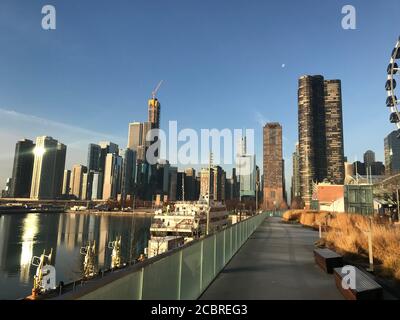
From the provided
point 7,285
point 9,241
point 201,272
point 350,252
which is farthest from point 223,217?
point 201,272

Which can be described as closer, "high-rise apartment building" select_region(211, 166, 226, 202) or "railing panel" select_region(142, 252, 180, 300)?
"railing panel" select_region(142, 252, 180, 300)

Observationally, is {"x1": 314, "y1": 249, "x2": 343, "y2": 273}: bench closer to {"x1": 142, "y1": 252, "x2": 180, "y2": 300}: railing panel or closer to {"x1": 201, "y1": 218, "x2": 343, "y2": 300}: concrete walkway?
{"x1": 201, "y1": 218, "x2": 343, "y2": 300}: concrete walkway

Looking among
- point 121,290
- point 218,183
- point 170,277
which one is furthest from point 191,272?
point 218,183

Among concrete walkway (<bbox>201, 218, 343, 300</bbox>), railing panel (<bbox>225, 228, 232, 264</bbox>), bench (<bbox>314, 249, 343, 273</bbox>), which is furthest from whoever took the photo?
railing panel (<bbox>225, 228, 232, 264</bbox>)

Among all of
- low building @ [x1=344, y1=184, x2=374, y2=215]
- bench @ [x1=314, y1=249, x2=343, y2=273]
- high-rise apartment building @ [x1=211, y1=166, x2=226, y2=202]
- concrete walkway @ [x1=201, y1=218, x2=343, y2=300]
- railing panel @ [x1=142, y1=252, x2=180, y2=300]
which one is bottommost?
concrete walkway @ [x1=201, y1=218, x2=343, y2=300]

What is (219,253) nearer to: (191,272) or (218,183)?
(191,272)

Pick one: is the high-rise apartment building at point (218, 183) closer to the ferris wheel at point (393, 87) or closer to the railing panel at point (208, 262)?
the ferris wheel at point (393, 87)

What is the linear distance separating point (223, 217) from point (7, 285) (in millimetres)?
59442

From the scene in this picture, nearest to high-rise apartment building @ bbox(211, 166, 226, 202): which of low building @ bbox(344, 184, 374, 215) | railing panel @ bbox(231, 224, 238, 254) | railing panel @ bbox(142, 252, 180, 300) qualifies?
low building @ bbox(344, 184, 374, 215)

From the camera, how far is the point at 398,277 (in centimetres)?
879

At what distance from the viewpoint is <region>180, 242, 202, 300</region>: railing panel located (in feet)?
21.3

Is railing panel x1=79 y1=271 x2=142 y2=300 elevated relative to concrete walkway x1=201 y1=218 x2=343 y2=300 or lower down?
elevated

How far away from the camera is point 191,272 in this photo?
6984mm

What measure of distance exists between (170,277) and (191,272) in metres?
1.36
